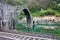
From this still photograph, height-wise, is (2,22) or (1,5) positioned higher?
(1,5)

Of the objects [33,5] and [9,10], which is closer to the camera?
[9,10]

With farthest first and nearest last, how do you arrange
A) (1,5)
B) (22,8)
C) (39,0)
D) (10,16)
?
(39,0) < (22,8) < (10,16) < (1,5)

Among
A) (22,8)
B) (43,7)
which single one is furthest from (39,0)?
(22,8)

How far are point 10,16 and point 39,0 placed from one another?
27634 mm

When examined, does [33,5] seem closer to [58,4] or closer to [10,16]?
[58,4]

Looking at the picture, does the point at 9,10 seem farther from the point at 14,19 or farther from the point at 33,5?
the point at 33,5

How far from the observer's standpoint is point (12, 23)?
2102 centimetres

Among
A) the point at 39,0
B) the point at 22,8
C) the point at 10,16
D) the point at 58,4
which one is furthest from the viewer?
the point at 39,0

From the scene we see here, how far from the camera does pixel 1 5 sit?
19391mm

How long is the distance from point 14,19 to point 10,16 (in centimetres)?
81

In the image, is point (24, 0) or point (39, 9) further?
point (24, 0)

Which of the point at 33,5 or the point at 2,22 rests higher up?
the point at 33,5

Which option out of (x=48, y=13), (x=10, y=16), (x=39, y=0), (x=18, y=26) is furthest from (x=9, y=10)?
(x=39, y=0)

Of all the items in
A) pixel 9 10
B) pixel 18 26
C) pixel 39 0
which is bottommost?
→ pixel 18 26
